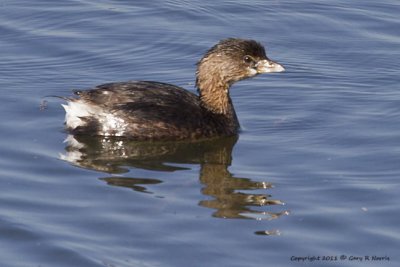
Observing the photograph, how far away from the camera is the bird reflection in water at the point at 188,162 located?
10242 mm

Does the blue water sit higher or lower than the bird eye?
lower

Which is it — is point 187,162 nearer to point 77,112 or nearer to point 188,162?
point 188,162

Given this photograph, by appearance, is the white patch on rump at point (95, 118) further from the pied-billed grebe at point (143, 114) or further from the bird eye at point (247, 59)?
the bird eye at point (247, 59)

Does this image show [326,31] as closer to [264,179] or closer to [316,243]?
[264,179]

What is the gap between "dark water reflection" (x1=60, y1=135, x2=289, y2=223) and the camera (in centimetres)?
1026

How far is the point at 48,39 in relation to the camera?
49.2 ft

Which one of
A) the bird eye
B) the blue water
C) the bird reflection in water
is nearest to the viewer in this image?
the blue water

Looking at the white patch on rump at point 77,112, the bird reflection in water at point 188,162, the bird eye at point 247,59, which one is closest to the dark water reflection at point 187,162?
the bird reflection in water at point 188,162

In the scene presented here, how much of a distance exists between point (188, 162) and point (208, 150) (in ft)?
1.85

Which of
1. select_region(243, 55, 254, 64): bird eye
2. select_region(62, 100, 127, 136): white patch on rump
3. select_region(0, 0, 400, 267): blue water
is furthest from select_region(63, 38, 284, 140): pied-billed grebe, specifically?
select_region(243, 55, 254, 64): bird eye

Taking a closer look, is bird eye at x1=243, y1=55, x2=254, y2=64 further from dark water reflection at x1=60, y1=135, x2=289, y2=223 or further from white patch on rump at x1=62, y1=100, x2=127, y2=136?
white patch on rump at x1=62, y1=100, x2=127, y2=136

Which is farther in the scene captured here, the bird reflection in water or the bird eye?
the bird eye

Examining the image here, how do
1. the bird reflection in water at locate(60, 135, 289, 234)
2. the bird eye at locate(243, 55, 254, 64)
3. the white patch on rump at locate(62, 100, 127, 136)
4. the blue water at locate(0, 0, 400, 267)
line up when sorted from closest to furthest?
the blue water at locate(0, 0, 400, 267), the bird reflection in water at locate(60, 135, 289, 234), the white patch on rump at locate(62, 100, 127, 136), the bird eye at locate(243, 55, 254, 64)

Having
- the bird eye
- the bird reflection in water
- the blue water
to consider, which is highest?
the bird eye
